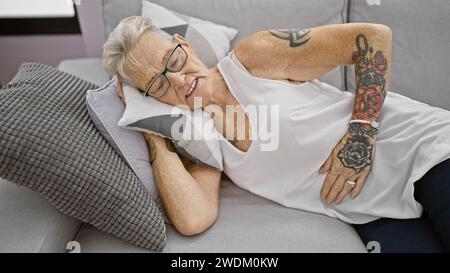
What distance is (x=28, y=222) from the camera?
97 centimetres

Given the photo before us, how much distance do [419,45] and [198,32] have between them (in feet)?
2.66

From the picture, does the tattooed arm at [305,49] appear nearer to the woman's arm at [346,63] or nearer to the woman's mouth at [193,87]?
the woman's arm at [346,63]

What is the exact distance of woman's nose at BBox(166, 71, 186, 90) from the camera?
109 centimetres

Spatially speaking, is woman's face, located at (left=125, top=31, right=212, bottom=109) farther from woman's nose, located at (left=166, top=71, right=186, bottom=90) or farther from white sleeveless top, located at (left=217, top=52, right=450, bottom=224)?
white sleeveless top, located at (left=217, top=52, right=450, bottom=224)

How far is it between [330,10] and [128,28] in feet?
2.56

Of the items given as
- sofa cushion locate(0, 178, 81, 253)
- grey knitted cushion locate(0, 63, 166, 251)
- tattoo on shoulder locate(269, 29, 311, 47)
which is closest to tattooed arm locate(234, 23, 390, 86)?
tattoo on shoulder locate(269, 29, 311, 47)

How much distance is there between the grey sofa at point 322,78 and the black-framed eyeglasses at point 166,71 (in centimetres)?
37

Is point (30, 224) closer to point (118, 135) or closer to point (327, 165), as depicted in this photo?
point (118, 135)

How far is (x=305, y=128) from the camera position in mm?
1146

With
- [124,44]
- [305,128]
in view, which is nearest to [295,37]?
[305,128]

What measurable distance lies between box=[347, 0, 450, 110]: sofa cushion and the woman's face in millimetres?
722

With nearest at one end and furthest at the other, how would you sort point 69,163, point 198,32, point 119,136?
point 69,163, point 119,136, point 198,32

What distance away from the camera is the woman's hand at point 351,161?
3.63 feet
